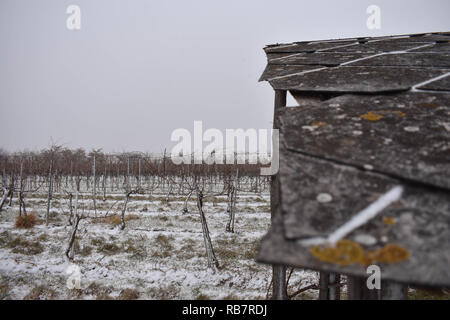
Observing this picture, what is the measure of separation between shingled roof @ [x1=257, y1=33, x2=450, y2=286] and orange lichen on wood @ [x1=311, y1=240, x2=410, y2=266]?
0.05 feet

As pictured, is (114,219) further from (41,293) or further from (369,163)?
(369,163)

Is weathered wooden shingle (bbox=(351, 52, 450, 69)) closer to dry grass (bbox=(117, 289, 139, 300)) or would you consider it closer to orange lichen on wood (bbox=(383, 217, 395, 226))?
orange lichen on wood (bbox=(383, 217, 395, 226))

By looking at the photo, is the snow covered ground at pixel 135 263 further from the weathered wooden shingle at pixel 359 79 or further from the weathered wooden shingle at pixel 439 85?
the weathered wooden shingle at pixel 439 85

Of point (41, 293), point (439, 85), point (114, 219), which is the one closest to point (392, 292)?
point (439, 85)

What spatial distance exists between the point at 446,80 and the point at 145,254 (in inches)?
373

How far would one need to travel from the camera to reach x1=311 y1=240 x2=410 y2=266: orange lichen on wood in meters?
0.62

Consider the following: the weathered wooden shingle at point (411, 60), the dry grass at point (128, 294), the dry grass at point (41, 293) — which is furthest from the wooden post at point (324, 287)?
the dry grass at point (41, 293)

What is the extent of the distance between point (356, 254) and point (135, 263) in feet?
29.2

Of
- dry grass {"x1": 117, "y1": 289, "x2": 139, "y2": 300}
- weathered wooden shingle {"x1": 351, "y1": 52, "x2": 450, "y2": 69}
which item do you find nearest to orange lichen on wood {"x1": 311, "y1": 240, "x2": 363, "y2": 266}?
weathered wooden shingle {"x1": 351, "y1": 52, "x2": 450, "y2": 69}

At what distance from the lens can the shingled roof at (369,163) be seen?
636 millimetres

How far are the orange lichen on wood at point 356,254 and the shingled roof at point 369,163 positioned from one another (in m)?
0.01

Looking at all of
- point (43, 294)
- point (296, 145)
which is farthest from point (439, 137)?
point (43, 294)

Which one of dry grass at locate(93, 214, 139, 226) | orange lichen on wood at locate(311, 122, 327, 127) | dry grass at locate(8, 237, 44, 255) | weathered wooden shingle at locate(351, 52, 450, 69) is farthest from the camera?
dry grass at locate(93, 214, 139, 226)

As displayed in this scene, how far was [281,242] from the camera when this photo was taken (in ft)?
2.11
